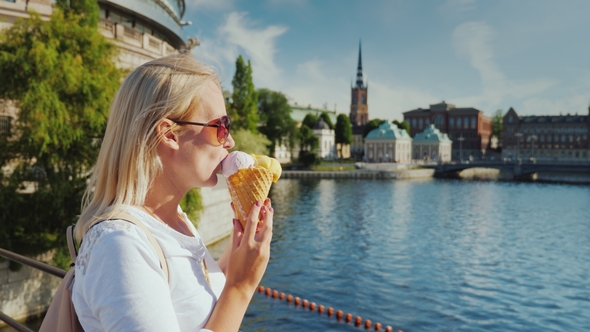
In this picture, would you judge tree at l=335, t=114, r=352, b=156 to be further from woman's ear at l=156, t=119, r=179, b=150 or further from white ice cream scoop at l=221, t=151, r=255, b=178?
woman's ear at l=156, t=119, r=179, b=150

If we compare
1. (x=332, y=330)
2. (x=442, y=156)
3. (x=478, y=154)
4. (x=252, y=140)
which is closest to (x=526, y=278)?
(x=332, y=330)

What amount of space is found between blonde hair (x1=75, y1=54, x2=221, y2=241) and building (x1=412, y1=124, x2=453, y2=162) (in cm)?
10774

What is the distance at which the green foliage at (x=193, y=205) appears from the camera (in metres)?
16.3

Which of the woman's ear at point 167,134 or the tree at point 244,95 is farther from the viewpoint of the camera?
the tree at point 244,95

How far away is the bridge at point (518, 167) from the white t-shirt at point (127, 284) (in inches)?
3011

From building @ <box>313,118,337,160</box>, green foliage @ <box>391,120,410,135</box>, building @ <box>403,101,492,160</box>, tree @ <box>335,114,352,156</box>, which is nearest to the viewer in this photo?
building @ <box>313,118,337,160</box>

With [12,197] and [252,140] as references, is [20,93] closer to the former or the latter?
[12,197]

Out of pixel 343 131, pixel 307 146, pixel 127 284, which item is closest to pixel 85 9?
pixel 127 284

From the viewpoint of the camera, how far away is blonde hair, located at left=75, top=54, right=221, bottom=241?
5.10 feet

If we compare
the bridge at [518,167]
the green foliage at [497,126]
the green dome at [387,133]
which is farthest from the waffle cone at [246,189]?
the green foliage at [497,126]

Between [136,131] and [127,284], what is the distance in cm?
51

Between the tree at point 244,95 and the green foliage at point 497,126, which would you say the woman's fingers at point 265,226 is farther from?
the green foliage at point 497,126

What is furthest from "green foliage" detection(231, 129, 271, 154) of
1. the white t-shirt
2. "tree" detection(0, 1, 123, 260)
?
the white t-shirt

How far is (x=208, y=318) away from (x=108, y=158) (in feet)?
2.00
